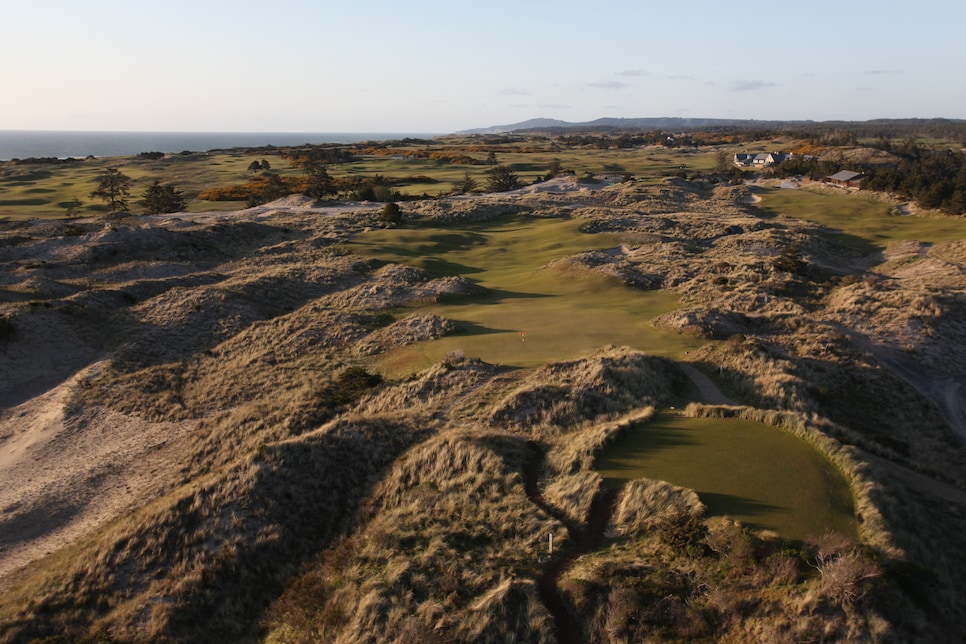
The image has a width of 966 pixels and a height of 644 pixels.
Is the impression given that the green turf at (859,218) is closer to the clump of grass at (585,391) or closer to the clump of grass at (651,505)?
the clump of grass at (585,391)

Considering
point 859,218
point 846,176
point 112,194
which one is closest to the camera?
point 859,218

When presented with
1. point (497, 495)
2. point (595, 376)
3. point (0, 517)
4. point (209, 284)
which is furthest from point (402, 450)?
point (209, 284)

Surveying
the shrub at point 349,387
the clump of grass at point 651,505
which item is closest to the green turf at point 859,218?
the shrub at point 349,387

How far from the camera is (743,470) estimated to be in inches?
613

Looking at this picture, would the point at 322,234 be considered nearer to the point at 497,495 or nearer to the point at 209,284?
the point at 209,284

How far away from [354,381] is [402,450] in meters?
7.37

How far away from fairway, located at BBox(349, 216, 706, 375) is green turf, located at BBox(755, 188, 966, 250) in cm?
3495

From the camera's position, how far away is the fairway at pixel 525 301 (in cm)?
2853

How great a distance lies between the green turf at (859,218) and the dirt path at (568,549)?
60.8 m

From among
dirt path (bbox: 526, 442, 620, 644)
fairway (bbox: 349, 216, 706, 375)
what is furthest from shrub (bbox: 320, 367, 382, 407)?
dirt path (bbox: 526, 442, 620, 644)

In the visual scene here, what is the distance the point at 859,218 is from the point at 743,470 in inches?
2985

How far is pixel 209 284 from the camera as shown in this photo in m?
46.5

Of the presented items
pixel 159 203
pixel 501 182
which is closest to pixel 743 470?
pixel 159 203

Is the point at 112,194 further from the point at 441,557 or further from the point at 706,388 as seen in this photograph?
the point at 441,557
